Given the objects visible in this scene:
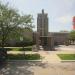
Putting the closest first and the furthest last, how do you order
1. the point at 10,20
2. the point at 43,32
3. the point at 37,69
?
the point at 37,69, the point at 10,20, the point at 43,32

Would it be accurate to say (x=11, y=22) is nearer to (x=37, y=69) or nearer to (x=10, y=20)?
(x=10, y=20)

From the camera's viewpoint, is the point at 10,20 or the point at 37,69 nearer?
the point at 37,69

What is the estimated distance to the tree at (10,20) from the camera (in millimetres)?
23188

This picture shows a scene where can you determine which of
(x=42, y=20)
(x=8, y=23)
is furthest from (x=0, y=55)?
(x=42, y=20)

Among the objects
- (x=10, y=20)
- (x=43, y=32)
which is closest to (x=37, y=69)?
(x=10, y=20)

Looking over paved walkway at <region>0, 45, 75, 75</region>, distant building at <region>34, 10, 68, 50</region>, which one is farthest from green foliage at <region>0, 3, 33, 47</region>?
distant building at <region>34, 10, 68, 50</region>

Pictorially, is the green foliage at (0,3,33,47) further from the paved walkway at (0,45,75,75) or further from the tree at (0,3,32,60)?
the paved walkway at (0,45,75,75)

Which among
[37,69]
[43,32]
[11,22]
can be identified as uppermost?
[11,22]

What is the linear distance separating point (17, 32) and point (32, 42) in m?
20.6

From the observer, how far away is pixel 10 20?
23.4 metres

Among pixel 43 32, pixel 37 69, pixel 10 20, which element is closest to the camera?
pixel 37 69

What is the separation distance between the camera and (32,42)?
45.6 meters

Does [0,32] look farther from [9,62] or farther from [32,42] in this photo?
[32,42]

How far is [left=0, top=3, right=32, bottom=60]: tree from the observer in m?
23.2
